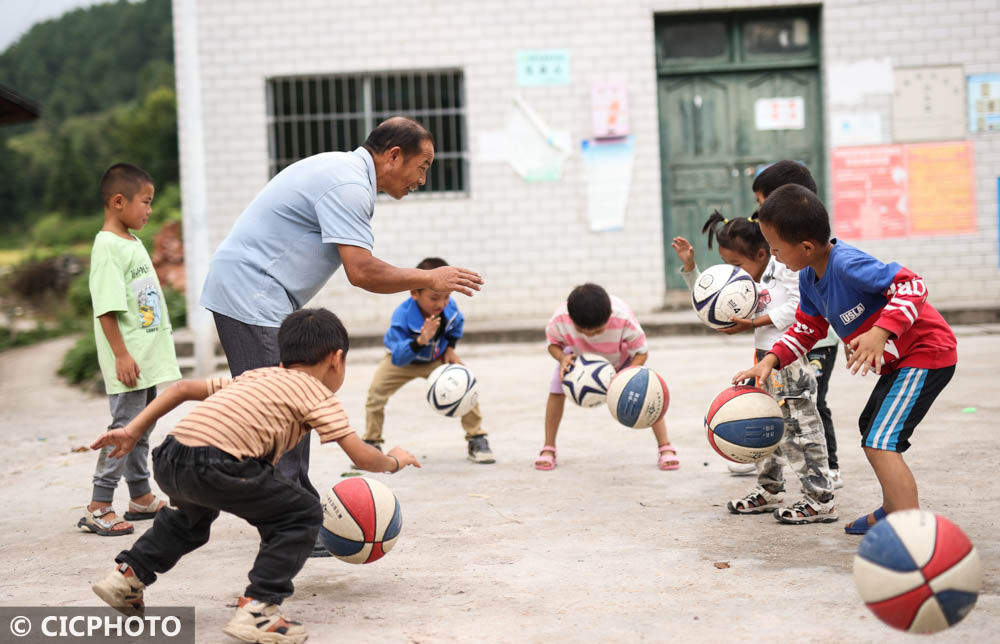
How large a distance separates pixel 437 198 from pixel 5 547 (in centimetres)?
863

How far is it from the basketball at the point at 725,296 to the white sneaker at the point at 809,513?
98 centimetres

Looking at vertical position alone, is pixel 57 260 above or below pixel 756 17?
below

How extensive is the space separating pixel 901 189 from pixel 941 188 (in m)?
0.50

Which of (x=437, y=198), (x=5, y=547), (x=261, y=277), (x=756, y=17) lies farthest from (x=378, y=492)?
(x=756, y=17)

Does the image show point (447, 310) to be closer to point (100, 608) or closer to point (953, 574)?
point (100, 608)

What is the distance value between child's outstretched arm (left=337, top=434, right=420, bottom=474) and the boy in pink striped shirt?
2496 mm

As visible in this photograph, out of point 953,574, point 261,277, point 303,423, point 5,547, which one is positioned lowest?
point 5,547

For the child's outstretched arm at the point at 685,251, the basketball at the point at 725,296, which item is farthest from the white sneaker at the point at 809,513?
the child's outstretched arm at the point at 685,251

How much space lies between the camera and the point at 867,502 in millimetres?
5250

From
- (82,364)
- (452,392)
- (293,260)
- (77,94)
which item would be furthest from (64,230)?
(293,260)

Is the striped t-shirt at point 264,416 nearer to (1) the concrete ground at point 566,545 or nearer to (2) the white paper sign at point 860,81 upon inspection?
(1) the concrete ground at point 566,545

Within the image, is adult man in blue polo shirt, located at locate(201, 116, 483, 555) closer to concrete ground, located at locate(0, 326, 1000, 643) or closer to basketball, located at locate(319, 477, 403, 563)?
basketball, located at locate(319, 477, 403, 563)

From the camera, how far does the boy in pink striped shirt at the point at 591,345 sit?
6.17 meters

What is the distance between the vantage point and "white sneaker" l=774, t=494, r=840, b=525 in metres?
4.96
